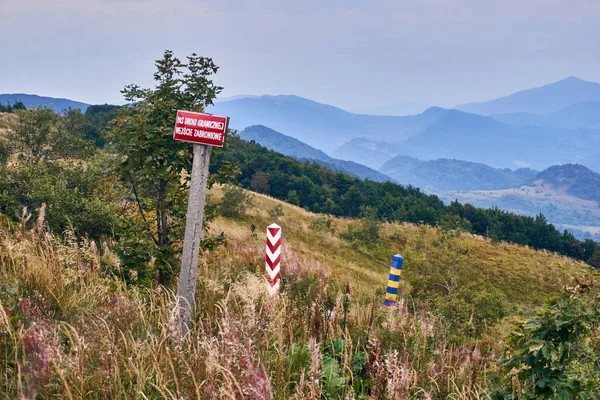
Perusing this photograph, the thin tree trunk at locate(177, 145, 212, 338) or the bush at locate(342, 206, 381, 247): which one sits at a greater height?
the thin tree trunk at locate(177, 145, 212, 338)

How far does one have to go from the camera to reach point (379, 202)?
3383 inches

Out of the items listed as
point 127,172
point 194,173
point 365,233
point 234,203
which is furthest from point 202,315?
point 365,233

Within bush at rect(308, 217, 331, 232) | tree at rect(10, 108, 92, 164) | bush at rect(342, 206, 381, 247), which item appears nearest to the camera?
tree at rect(10, 108, 92, 164)

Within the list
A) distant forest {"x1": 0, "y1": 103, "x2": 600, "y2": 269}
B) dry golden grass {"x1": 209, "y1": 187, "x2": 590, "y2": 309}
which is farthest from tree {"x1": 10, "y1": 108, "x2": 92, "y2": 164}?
distant forest {"x1": 0, "y1": 103, "x2": 600, "y2": 269}

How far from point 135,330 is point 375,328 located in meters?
2.36

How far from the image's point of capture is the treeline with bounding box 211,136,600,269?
251 ft

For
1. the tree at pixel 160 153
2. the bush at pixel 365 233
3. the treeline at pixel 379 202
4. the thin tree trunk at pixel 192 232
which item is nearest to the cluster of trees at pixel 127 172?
the tree at pixel 160 153

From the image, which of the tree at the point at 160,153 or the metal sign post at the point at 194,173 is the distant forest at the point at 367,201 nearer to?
the tree at the point at 160,153

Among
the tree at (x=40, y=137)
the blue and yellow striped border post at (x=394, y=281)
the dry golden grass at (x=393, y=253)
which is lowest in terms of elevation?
the dry golden grass at (x=393, y=253)

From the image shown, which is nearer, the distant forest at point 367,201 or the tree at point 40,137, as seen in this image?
the tree at point 40,137

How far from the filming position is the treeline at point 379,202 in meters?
76.6

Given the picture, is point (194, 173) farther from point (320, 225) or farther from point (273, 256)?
point (320, 225)

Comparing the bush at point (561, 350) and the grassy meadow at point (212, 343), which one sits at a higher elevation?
the bush at point (561, 350)

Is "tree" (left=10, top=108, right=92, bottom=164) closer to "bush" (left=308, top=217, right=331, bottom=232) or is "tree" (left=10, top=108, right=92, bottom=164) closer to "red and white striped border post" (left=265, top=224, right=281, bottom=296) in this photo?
"bush" (left=308, top=217, right=331, bottom=232)
